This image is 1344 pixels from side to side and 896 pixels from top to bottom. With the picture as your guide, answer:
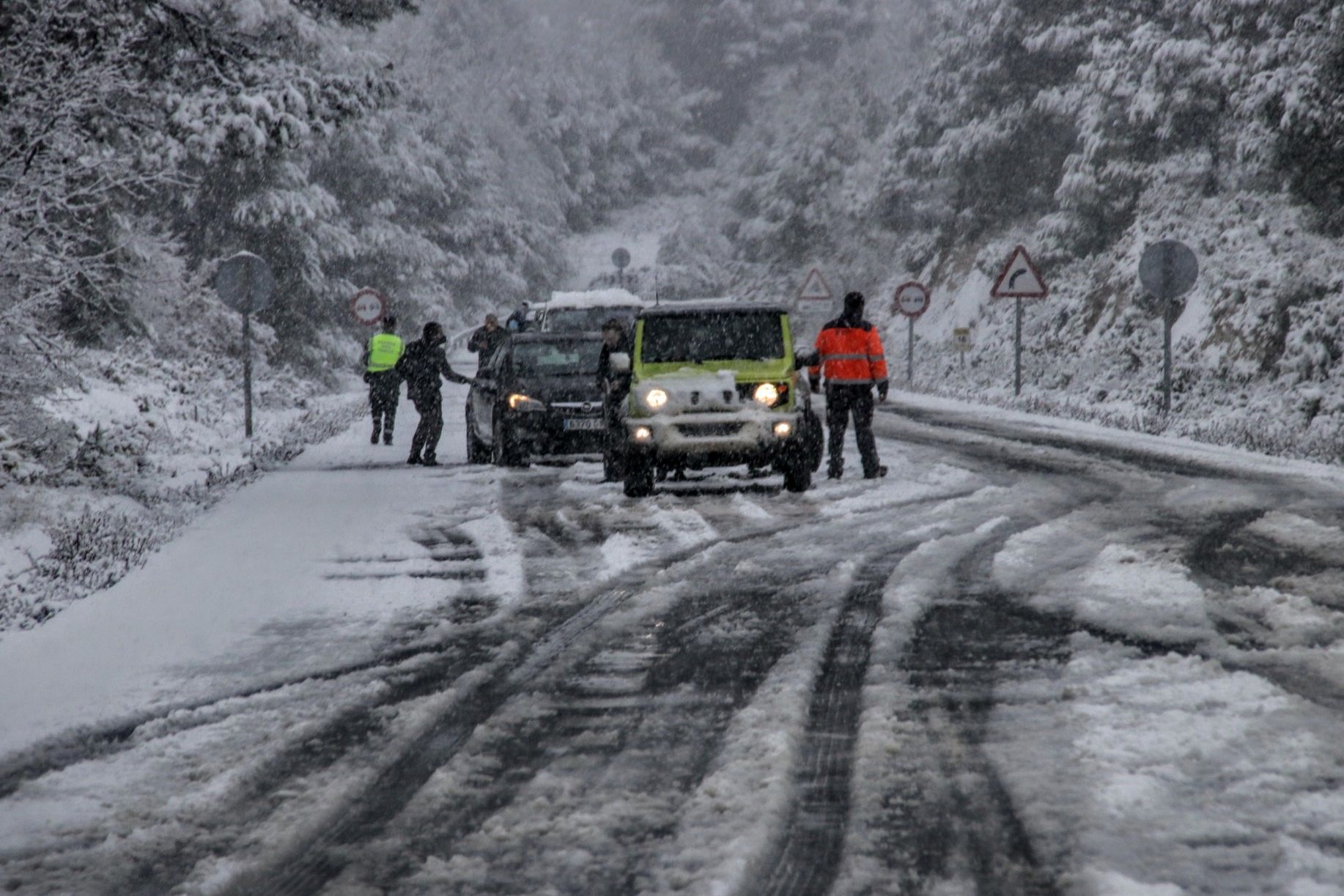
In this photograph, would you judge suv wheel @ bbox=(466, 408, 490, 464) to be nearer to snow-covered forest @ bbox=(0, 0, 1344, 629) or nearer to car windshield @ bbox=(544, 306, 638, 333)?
snow-covered forest @ bbox=(0, 0, 1344, 629)

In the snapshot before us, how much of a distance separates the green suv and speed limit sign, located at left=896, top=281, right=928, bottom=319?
16225 millimetres

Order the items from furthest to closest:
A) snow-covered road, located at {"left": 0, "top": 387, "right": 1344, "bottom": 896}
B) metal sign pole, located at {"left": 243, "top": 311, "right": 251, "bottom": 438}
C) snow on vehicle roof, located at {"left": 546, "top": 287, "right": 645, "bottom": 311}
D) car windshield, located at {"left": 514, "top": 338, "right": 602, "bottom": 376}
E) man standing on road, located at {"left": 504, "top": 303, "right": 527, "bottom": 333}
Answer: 1. man standing on road, located at {"left": 504, "top": 303, "right": 527, "bottom": 333}
2. snow on vehicle roof, located at {"left": 546, "top": 287, "right": 645, "bottom": 311}
3. metal sign pole, located at {"left": 243, "top": 311, "right": 251, "bottom": 438}
4. car windshield, located at {"left": 514, "top": 338, "right": 602, "bottom": 376}
5. snow-covered road, located at {"left": 0, "top": 387, "right": 1344, "bottom": 896}

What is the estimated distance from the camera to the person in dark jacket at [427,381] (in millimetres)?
16484

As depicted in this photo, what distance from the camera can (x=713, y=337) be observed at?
1298cm

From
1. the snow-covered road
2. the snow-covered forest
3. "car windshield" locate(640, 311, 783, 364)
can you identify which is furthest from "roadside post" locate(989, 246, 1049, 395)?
the snow-covered road

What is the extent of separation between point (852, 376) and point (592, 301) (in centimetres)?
874

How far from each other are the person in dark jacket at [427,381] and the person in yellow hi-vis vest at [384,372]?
1.37 meters

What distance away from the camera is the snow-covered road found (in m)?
3.91

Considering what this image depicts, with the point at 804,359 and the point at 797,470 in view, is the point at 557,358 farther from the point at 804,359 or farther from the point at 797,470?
the point at 797,470

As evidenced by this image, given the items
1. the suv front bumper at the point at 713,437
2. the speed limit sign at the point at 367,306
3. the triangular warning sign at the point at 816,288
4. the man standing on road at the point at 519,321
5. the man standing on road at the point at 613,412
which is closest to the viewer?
the suv front bumper at the point at 713,437

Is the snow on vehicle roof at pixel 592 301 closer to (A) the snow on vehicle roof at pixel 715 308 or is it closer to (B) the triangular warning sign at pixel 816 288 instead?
(A) the snow on vehicle roof at pixel 715 308

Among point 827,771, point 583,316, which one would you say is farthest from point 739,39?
point 827,771

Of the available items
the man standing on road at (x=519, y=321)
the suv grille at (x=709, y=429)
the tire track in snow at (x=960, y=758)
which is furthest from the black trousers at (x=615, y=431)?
the man standing on road at (x=519, y=321)

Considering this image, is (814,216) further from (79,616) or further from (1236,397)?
(79,616)
